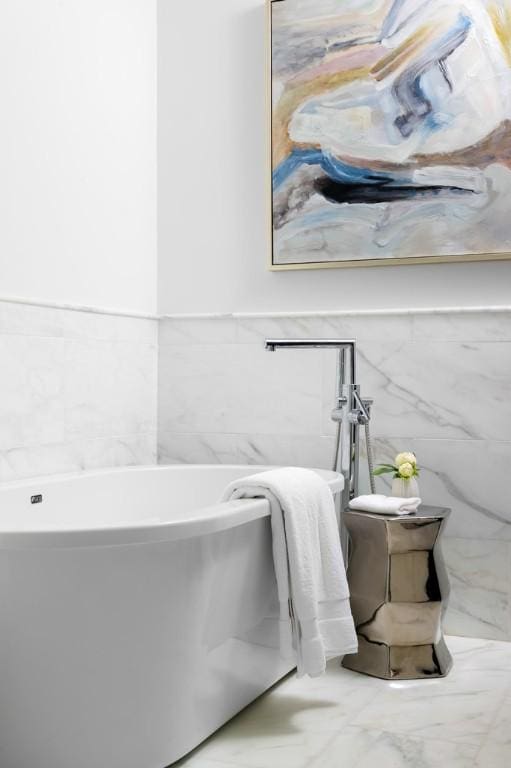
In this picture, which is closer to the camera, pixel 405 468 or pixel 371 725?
pixel 371 725

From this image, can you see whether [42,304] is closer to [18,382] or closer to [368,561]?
[18,382]

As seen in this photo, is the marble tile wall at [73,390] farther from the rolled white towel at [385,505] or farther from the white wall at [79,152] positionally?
the rolled white towel at [385,505]

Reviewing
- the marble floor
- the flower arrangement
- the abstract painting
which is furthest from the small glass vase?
the abstract painting

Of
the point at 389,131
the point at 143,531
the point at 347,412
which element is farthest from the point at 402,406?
the point at 143,531

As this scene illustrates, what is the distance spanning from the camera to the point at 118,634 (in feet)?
5.79

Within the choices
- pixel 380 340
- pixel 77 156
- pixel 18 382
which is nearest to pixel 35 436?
pixel 18 382

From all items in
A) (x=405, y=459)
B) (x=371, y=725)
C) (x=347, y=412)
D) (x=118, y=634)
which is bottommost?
(x=371, y=725)

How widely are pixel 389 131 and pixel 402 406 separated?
90cm

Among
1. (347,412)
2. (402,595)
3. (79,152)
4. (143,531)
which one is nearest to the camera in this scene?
(143,531)

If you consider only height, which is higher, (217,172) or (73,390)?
(217,172)

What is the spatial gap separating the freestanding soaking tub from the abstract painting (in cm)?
130

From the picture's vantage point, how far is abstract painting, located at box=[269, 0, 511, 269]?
2873 mm

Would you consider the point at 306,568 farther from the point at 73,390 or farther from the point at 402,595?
the point at 73,390

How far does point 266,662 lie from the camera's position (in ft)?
7.60
